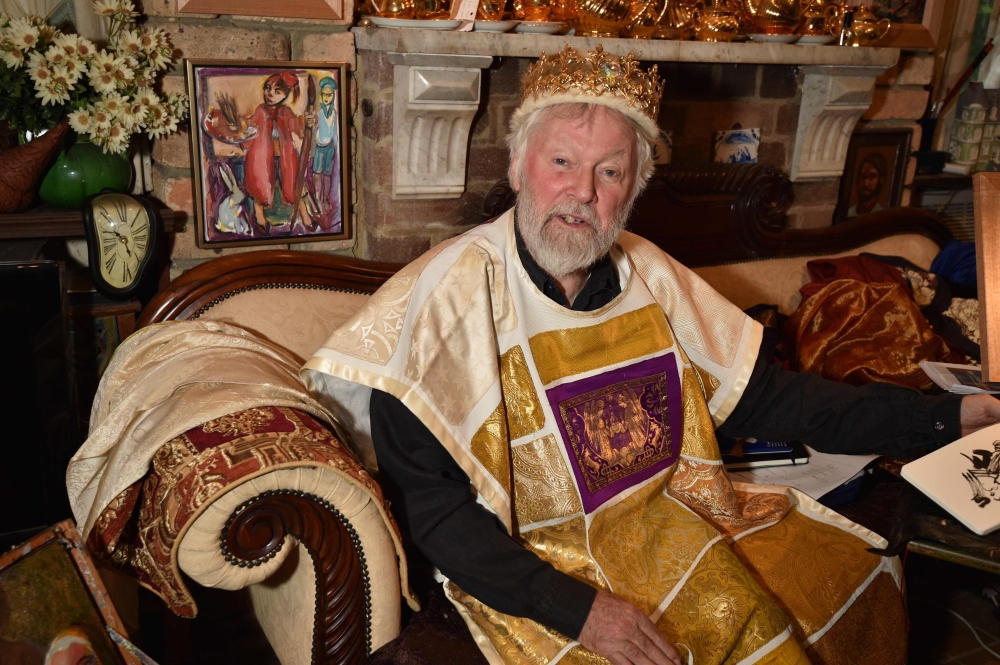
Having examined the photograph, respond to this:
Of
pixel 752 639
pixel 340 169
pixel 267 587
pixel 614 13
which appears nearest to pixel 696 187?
pixel 614 13

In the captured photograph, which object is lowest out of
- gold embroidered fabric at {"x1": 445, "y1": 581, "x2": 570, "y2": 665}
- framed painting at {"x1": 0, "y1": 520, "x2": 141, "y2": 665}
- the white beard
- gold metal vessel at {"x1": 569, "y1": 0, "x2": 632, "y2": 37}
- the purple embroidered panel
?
gold embroidered fabric at {"x1": 445, "y1": 581, "x2": 570, "y2": 665}

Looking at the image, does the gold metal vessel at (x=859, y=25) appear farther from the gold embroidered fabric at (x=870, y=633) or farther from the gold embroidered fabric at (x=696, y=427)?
the gold embroidered fabric at (x=870, y=633)

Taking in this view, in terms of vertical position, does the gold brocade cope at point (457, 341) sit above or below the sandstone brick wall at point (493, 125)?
below

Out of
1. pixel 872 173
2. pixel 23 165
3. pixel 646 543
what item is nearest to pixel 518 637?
pixel 646 543

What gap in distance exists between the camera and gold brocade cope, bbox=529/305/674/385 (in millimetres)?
1708

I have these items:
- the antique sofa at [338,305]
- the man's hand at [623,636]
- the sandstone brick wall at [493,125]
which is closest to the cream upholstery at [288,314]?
the antique sofa at [338,305]

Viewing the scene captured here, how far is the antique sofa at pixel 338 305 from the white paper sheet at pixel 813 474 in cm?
84

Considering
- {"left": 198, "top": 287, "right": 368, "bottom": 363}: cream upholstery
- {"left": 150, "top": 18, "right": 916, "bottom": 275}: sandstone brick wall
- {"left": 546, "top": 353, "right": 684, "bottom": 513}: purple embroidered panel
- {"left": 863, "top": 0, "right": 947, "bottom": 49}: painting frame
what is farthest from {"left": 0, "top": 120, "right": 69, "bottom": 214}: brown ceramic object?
{"left": 863, "top": 0, "right": 947, "bottom": 49}: painting frame

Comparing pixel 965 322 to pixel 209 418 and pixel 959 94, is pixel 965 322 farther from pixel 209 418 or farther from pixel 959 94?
pixel 209 418

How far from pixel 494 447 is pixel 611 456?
10.7 inches

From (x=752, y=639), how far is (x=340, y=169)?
162 centimetres

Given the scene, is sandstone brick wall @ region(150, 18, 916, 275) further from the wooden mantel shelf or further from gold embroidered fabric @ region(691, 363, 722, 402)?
gold embroidered fabric @ region(691, 363, 722, 402)

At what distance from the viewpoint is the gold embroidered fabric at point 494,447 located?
1587 mm

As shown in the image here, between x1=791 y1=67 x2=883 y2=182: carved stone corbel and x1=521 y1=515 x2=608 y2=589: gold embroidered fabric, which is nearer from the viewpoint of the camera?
x1=521 y1=515 x2=608 y2=589: gold embroidered fabric
